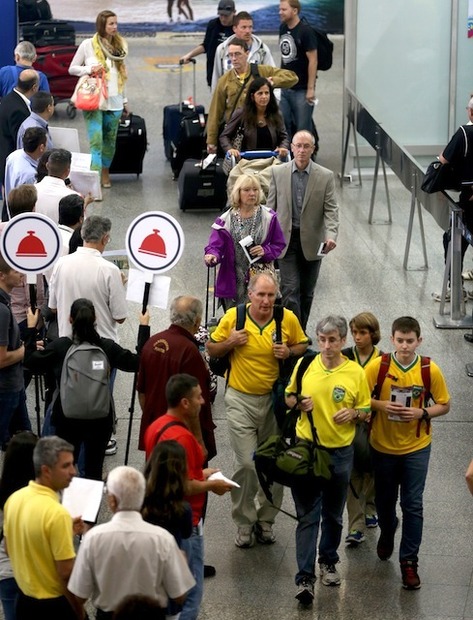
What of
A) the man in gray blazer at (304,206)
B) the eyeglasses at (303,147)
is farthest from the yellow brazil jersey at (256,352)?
the eyeglasses at (303,147)

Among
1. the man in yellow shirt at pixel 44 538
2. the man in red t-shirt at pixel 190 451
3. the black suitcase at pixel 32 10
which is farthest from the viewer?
the black suitcase at pixel 32 10

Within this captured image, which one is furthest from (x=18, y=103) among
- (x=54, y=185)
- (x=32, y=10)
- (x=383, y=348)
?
(x=32, y=10)

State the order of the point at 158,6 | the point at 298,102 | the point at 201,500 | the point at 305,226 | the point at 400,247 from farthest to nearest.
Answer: the point at 158,6, the point at 298,102, the point at 400,247, the point at 305,226, the point at 201,500

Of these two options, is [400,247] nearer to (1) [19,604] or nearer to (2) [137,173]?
(2) [137,173]

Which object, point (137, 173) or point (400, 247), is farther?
point (137, 173)

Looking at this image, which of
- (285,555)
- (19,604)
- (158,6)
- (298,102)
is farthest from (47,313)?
(158,6)

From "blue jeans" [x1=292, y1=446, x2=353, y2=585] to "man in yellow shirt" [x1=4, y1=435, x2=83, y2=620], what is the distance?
188 centimetres

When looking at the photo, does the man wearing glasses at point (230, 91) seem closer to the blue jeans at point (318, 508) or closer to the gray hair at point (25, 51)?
the gray hair at point (25, 51)

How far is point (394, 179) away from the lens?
57.3 ft

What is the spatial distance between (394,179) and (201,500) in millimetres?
10673

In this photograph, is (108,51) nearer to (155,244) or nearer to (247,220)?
(247,220)

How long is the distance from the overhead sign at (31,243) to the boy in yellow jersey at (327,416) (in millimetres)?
2239

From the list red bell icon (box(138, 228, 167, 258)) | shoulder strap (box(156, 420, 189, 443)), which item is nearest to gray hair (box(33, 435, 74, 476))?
shoulder strap (box(156, 420, 189, 443))

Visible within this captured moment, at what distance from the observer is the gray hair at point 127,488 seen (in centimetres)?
618
